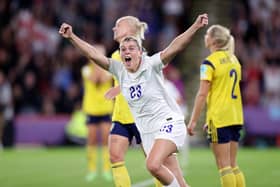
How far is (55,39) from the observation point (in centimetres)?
2739

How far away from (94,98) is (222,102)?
6.38 meters

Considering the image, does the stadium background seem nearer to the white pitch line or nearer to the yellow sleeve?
the white pitch line

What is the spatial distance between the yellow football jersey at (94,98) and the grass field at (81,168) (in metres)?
1.26

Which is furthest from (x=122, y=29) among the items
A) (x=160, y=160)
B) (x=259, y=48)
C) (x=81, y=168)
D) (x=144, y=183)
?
(x=259, y=48)

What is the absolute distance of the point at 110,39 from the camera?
2741 cm

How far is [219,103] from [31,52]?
52.7 feet

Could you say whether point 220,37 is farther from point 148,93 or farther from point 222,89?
point 148,93

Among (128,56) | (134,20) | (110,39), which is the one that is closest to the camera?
(128,56)

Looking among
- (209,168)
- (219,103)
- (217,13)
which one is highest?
(217,13)

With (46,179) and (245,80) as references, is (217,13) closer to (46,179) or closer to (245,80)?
(245,80)

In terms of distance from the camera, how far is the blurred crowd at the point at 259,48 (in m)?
26.0

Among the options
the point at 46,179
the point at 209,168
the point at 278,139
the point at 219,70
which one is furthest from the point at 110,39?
the point at 219,70

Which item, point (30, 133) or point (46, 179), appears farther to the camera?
point (30, 133)

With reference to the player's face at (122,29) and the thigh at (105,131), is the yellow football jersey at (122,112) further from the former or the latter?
the thigh at (105,131)
